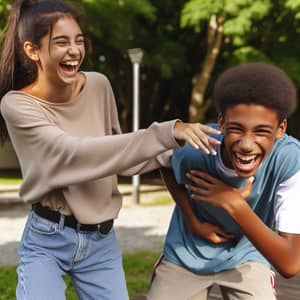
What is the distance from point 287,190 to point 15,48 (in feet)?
4.08

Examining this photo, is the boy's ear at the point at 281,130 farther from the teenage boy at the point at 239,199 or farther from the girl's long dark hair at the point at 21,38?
the girl's long dark hair at the point at 21,38

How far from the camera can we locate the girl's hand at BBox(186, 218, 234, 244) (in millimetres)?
3055

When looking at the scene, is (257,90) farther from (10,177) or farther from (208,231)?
(10,177)

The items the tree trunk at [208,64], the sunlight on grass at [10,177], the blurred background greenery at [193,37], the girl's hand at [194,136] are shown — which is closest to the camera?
the girl's hand at [194,136]

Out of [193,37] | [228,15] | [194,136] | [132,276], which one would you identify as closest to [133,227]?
[132,276]

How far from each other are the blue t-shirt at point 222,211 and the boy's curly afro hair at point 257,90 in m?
0.20

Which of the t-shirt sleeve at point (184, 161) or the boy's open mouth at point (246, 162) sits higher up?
the boy's open mouth at point (246, 162)

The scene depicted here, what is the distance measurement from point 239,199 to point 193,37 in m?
16.3

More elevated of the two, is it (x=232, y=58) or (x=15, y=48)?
(x=15, y=48)

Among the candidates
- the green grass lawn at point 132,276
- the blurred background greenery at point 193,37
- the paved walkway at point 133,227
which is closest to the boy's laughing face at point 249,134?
the paved walkway at point 133,227

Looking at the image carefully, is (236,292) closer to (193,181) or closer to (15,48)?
(193,181)

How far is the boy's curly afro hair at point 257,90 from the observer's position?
8.95ft

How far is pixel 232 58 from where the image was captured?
50.4ft

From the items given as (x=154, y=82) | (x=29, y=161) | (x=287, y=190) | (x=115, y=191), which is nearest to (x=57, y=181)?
(x=29, y=161)
